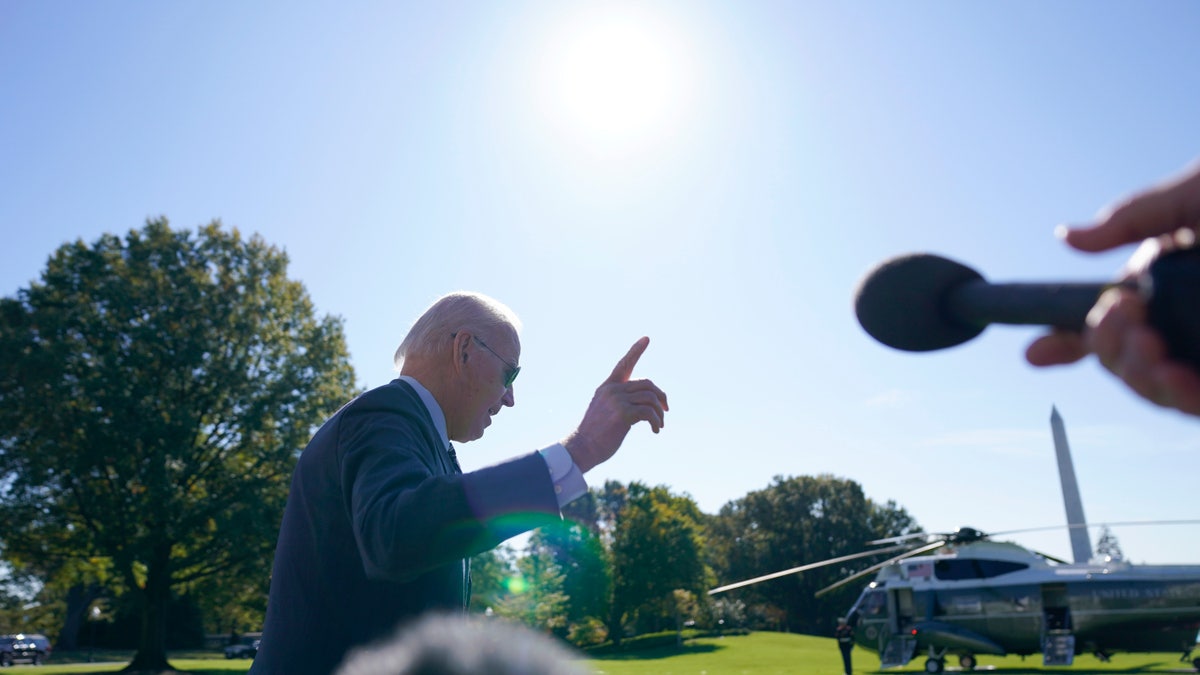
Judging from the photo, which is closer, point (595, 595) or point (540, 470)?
point (540, 470)

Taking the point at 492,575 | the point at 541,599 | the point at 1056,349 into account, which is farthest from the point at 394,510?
the point at 492,575

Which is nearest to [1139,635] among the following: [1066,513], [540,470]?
[540,470]

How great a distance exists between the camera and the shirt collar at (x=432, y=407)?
8.32 ft

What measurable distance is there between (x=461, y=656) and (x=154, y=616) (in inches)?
1297

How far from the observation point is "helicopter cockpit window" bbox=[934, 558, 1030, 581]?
2391cm

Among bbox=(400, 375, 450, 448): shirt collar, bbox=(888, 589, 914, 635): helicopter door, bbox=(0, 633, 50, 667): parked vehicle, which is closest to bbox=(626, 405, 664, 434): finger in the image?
bbox=(400, 375, 450, 448): shirt collar

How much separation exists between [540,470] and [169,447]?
27837mm

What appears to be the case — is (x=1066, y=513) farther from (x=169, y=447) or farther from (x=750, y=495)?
(x=169, y=447)

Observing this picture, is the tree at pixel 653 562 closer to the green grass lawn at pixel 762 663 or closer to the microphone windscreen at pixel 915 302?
the green grass lawn at pixel 762 663

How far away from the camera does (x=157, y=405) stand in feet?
87.7

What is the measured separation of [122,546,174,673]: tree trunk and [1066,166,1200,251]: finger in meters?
31.6

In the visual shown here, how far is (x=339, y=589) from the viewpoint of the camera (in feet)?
7.01

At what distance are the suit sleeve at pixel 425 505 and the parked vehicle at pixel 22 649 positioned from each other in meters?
48.4

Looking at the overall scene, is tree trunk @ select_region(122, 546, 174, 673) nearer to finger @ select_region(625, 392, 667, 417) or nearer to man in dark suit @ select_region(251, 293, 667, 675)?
man in dark suit @ select_region(251, 293, 667, 675)
